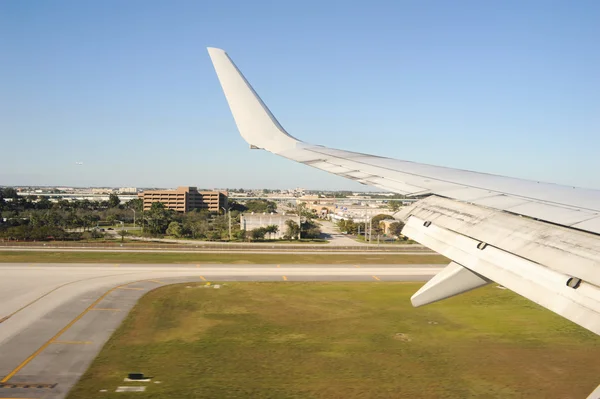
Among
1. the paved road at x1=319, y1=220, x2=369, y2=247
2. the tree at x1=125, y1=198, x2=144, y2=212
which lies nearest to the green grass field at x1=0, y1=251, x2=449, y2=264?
the paved road at x1=319, y1=220, x2=369, y2=247

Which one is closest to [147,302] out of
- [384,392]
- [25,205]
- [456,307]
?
[384,392]

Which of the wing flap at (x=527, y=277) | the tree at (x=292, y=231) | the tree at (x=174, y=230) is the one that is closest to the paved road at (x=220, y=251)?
the tree at (x=292, y=231)

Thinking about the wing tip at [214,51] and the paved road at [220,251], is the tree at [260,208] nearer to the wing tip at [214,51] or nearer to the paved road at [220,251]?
the paved road at [220,251]

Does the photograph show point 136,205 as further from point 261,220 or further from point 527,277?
point 527,277

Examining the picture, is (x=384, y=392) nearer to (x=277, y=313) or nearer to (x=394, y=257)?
(x=277, y=313)

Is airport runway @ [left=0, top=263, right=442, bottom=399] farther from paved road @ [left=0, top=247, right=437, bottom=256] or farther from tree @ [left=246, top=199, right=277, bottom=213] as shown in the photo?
tree @ [left=246, top=199, right=277, bottom=213]

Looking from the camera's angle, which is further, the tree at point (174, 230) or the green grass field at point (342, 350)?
the tree at point (174, 230)
